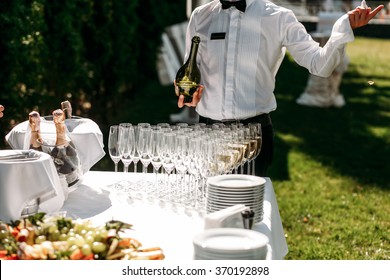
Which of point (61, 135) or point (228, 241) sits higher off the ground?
point (61, 135)

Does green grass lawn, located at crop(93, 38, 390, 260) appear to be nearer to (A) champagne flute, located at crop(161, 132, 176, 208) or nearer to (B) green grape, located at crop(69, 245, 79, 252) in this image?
(A) champagne flute, located at crop(161, 132, 176, 208)

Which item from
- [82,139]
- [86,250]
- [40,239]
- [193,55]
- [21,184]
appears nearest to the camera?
[86,250]

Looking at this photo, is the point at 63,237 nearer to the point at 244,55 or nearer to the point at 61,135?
the point at 61,135

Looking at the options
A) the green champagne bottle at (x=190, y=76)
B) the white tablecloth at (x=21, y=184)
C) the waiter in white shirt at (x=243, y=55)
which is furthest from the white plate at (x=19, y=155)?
the waiter in white shirt at (x=243, y=55)

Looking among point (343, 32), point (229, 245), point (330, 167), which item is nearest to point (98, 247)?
point (229, 245)

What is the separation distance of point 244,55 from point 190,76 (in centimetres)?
32

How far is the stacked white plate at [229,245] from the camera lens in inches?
85.1

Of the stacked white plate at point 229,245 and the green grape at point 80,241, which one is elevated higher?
the green grape at point 80,241

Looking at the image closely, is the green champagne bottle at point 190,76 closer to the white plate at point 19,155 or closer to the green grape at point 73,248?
the white plate at point 19,155

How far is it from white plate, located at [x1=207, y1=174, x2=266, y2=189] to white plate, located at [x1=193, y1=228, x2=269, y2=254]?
0.36 meters

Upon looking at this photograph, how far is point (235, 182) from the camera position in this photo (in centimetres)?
274

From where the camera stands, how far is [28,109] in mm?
6082

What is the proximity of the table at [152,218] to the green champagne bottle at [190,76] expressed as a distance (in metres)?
0.66
